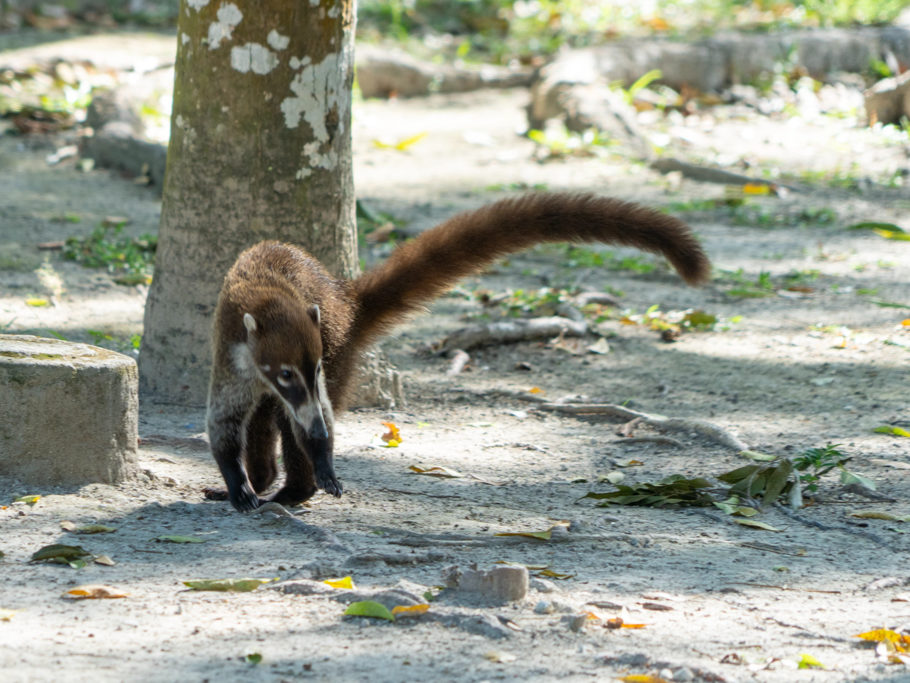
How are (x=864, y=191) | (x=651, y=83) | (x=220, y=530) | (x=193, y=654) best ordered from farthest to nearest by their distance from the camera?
(x=651, y=83) → (x=864, y=191) → (x=220, y=530) → (x=193, y=654)

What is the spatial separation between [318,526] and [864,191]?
667 cm

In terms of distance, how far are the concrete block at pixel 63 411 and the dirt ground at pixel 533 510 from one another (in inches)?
2.9

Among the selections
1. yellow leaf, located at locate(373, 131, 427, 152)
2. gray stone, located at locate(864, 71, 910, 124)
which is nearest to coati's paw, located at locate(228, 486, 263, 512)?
yellow leaf, located at locate(373, 131, 427, 152)

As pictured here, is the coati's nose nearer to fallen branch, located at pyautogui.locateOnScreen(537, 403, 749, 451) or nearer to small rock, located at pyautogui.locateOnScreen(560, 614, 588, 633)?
small rock, located at pyautogui.locateOnScreen(560, 614, 588, 633)

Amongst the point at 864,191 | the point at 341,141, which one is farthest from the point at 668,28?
the point at 341,141

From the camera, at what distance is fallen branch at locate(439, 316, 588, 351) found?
5641 millimetres

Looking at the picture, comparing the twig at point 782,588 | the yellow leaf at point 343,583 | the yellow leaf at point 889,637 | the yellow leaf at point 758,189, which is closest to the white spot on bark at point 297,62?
the yellow leaf at point 343,583

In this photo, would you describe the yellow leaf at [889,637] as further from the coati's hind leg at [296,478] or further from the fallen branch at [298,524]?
the coati's hind leg at [296,478]

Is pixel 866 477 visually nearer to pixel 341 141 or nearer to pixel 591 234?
pixel 591 234

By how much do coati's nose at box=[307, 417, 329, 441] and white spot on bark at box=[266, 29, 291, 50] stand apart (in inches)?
Result: 67.5

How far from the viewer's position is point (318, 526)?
3418 millimetres

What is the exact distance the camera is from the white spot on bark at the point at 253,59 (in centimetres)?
432

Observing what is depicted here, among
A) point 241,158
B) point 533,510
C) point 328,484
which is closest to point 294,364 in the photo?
point 328,484

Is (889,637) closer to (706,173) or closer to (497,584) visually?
(497,584)
